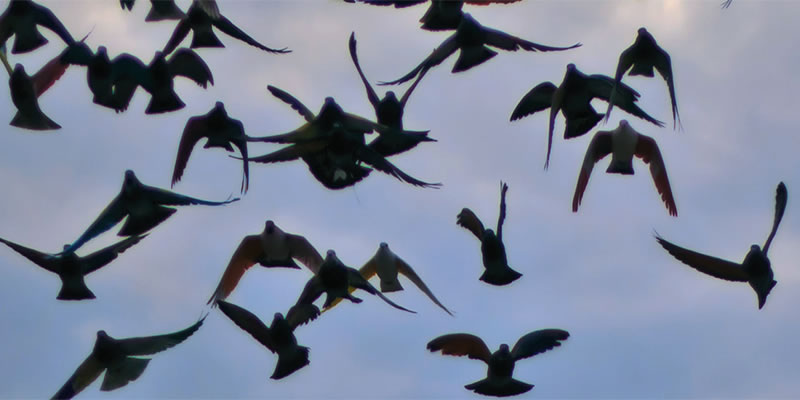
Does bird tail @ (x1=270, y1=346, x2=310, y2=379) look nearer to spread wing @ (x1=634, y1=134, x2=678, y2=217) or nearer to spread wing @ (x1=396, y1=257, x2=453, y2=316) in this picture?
spread wing @ (x1=396, y1=257, x2=453, y2=316)

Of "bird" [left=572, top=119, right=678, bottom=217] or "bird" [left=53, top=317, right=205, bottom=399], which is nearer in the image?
"bird" [left=53, top=317, right=205, bottom=399]

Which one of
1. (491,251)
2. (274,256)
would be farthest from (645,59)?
(274,256)

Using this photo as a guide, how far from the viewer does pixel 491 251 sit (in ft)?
40.0

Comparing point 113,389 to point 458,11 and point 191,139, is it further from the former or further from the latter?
point 458,11

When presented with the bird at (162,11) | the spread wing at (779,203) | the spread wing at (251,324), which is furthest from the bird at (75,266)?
the spread wing at (779,203)

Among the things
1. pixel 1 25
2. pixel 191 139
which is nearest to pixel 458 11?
pixel 191 139

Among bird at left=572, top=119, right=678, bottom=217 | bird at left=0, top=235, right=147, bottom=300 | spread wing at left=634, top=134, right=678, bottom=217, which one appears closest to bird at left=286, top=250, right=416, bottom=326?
bird at left=0, top=235, right=147, bottom=300

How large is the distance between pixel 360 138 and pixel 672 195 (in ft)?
9.88

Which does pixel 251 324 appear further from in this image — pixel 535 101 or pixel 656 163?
pixel 656 163

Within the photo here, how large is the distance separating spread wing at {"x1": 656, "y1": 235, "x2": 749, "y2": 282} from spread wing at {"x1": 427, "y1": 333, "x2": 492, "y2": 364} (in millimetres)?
1784

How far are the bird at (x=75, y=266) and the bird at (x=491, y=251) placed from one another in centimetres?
275

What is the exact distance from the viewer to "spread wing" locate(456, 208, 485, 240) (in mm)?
12320

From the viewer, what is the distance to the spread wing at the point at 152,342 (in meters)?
12.1

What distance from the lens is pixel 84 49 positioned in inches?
485
